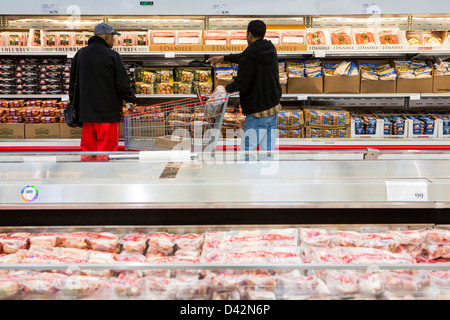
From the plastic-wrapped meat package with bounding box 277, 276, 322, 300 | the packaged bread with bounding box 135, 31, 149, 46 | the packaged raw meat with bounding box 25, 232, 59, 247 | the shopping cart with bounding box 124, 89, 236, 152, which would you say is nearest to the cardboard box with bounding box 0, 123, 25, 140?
the packaged bread with bounding box 135, 31, 149, 46

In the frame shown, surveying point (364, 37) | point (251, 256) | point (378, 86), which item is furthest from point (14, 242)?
point (364, 37)

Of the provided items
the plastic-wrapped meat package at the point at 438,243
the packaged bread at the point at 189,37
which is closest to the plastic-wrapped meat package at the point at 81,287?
the plastic-wrapped meat package at the point at 438,243

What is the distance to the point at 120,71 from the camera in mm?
3426

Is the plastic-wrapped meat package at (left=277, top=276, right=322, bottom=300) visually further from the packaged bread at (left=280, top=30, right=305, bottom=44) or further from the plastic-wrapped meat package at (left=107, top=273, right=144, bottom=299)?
the packaged bread at (left=280, top=30, right=305, bottom=44)

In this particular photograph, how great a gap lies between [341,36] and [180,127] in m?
2.94

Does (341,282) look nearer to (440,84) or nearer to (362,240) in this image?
(362,240)

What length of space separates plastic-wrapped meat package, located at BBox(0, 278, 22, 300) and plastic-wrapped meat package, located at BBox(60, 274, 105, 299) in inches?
5.1

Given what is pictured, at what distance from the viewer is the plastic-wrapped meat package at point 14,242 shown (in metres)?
1.54

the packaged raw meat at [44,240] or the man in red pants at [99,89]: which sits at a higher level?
the man in red pants at [99,89]

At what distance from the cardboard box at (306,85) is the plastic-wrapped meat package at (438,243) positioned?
3609 millimetres

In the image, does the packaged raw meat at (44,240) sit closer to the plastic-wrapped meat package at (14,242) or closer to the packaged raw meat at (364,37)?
the plastic-wrapped meat package at (14,242)

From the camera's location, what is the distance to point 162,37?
5.08 m

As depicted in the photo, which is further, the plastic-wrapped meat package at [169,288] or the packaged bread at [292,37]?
the packaged bread at [292,37]

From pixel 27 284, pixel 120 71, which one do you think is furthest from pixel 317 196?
pixel 120 71
